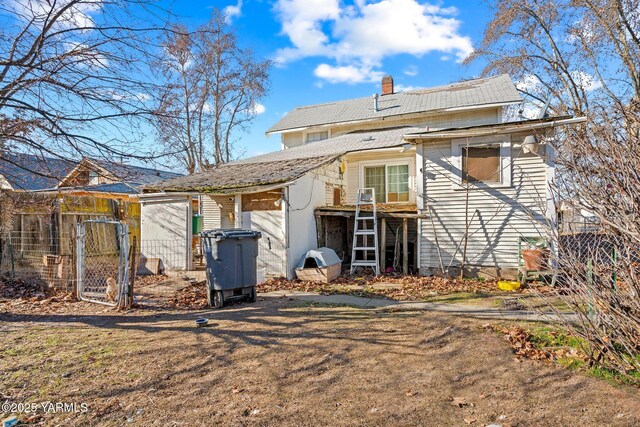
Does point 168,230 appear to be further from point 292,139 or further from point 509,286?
point 292,139

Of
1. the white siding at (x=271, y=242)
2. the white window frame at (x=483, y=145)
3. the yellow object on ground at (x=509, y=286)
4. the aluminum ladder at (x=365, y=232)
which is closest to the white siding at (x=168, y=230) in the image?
the white siding at (x=271, y=242)

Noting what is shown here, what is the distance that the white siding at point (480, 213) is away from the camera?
9625 mm

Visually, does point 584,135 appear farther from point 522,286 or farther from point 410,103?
point 410,103

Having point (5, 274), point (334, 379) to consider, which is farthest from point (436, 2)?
point (5, 274)

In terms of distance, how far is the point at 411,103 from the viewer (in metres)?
18.6

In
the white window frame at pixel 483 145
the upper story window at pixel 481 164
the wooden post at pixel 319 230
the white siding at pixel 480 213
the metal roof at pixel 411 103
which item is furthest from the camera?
the metal roof at pixel 411 103

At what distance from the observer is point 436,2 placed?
12.2 metres

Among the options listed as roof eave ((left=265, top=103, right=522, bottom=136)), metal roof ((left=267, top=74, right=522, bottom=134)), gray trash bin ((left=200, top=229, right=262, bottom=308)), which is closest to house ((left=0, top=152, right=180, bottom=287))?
gray trash bin ((left=200, top=229, right=262, bottom=308))

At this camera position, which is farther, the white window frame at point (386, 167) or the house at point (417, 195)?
the white window frame at point (386, 167)

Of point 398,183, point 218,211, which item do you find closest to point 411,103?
point 398,183

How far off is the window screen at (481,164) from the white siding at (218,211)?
6.95m

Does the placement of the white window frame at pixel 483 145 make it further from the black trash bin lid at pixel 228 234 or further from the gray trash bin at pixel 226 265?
the gray trash bin at pixel 226 265

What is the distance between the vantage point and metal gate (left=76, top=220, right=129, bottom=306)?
699 centimetres

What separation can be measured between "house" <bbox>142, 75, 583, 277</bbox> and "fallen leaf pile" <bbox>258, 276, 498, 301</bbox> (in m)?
0.61
